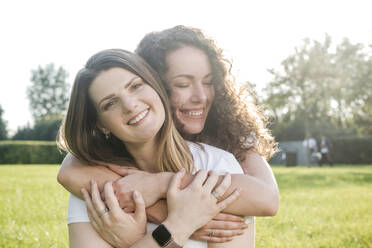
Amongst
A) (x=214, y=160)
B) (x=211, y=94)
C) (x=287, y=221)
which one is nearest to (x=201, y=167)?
(x=214, y=160)

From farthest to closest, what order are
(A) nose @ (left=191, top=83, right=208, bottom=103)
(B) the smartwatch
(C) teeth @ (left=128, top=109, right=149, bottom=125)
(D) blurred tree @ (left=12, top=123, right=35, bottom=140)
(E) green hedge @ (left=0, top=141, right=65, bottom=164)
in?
(D) blurred tree @ (left=12, top=123, right=35, bottom=140)
(E) green hedge @ (left=0, top=141, right=65, bottom=164)
(A) nose @ (left=191, top=83, right=208, bottom=103)
(C) teeth @ (left=128, top=109, right=149, bottom=125)
(B) the smartwatch

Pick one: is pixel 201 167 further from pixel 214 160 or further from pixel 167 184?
pixel 167 184

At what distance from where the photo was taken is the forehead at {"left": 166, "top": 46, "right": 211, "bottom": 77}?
315cm

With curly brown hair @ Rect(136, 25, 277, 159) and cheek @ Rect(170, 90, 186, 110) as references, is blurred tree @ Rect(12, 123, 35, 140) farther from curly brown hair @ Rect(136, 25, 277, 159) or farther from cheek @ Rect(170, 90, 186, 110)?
cheek @ Rect(170, 90, 186, 110)

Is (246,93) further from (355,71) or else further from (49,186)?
(355,71)

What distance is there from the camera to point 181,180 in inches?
91.1

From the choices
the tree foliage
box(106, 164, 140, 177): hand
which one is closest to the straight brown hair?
box(106, 164, 140, 177): hand

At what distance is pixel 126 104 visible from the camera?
238 cm

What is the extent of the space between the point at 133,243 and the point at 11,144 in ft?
99.2

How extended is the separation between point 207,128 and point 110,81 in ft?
4.95

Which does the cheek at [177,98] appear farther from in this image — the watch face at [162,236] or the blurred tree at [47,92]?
the blurred tree at [47,92]

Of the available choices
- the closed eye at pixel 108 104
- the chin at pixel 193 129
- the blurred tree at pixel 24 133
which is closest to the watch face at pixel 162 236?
the closed eye at pixel 108 104

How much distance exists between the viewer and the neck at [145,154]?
274 centimetres

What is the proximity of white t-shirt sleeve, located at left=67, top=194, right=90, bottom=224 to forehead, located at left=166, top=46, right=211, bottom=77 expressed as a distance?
54.2 inches
